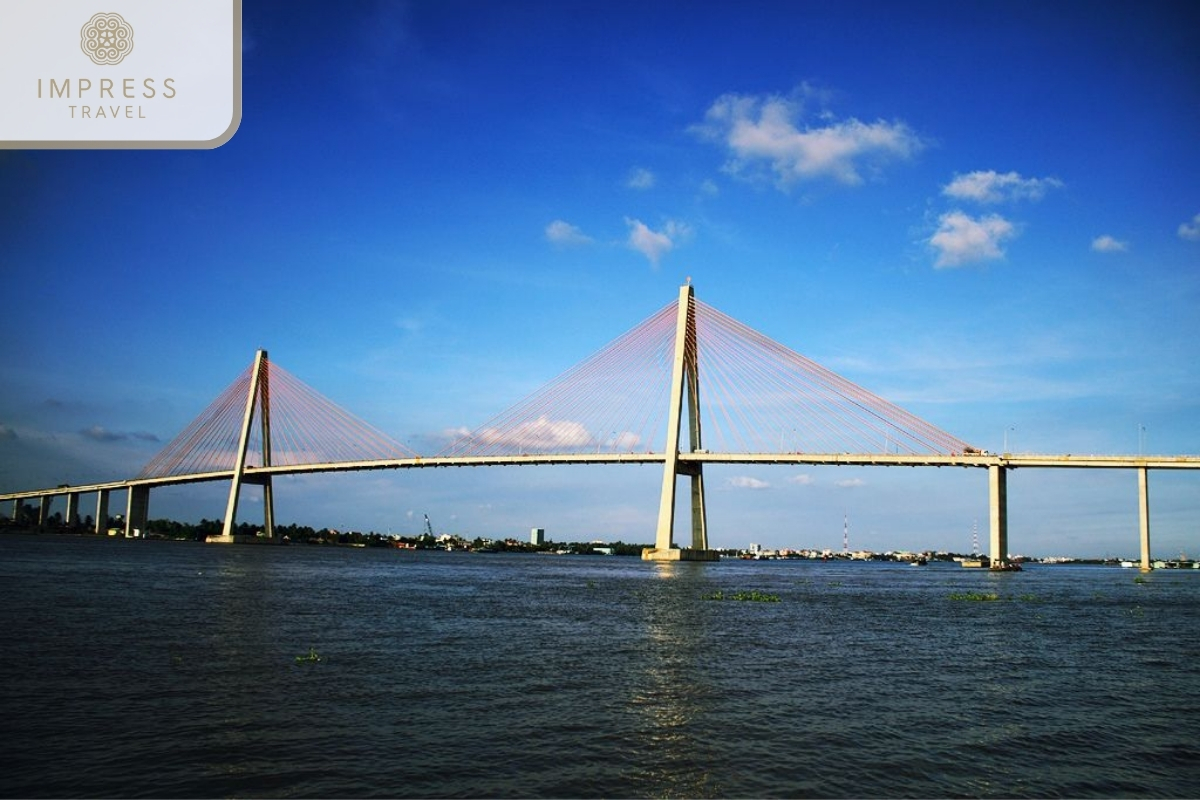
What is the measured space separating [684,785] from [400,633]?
570 inches

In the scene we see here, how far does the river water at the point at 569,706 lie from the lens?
10.8 m

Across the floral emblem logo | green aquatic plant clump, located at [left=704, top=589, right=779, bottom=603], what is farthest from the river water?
green aquatic plant clump, located at [left=704, top=589, right=779, bottom=603]

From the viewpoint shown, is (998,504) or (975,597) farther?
(998,504)

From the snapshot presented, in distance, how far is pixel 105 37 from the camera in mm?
6977

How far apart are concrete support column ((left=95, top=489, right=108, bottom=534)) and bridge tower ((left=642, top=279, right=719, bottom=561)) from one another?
100 meters

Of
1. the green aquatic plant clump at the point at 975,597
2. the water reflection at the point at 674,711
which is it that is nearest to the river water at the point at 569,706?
the water reflection at the point at 674,711

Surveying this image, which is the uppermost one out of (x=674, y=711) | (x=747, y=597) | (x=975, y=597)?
(x=674, y=711)

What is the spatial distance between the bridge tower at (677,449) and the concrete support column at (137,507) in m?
84.0

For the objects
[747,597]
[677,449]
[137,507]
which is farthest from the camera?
[137,507]

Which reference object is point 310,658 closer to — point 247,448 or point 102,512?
point 247,448

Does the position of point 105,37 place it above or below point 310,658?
above

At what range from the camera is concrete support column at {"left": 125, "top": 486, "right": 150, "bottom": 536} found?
124 metres

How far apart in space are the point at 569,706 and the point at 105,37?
39.7 ft

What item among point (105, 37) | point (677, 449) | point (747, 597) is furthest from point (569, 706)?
point (677, 449)
